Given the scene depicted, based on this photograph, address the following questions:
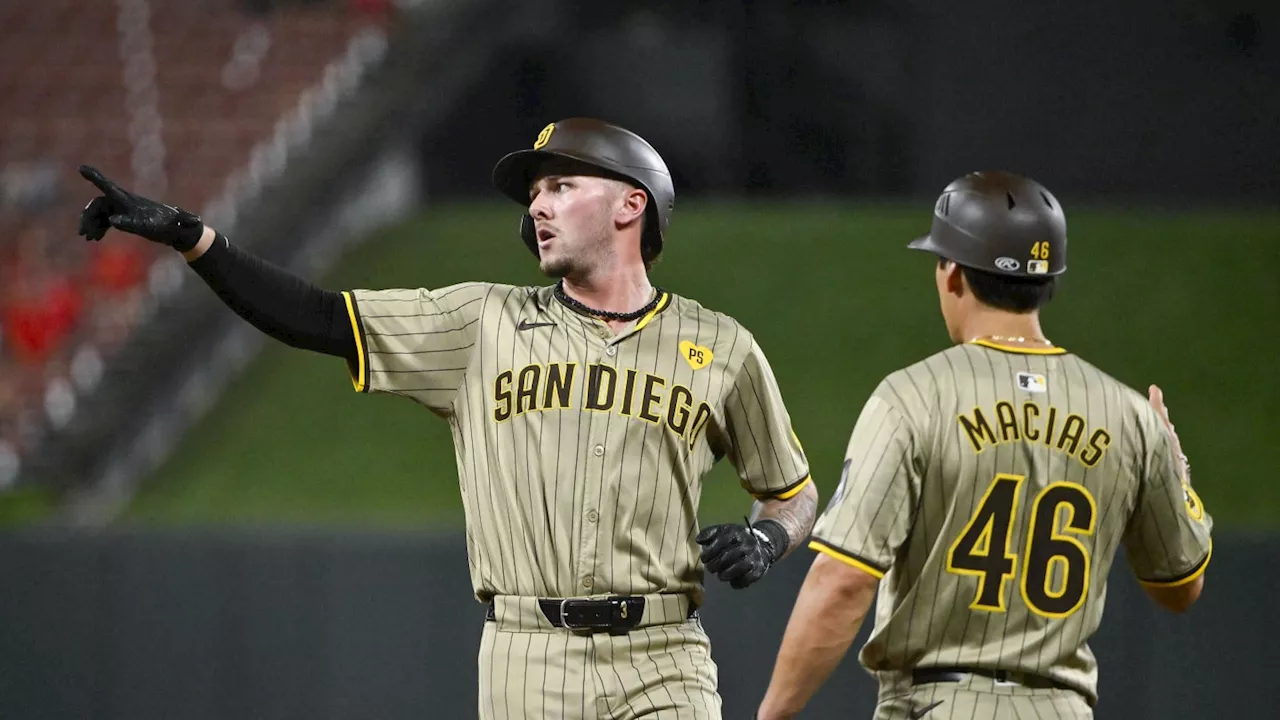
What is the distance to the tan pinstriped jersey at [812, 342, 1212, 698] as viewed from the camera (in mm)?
3045

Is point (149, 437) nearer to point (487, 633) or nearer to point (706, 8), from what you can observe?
point (706, 8)

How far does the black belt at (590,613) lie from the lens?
337cm

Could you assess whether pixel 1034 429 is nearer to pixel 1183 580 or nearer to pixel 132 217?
pixel 1183 580

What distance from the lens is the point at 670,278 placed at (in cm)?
1008

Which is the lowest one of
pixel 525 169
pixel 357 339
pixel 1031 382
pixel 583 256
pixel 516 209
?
pixel 1031 382

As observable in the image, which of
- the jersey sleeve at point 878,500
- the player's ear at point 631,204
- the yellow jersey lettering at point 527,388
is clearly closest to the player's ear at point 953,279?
the jersey sleeve at point 878,500

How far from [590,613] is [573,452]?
13.3 inches

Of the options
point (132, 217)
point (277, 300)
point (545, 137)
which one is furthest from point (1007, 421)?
point (132, 217)

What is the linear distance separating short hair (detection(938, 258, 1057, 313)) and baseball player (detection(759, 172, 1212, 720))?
0.09 ft

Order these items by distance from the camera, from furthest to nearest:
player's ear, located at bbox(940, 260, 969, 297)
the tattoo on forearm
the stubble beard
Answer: the tattoo on forearm
the stubble beard
player's ear, located at bbox(940, 260, 969, 297)

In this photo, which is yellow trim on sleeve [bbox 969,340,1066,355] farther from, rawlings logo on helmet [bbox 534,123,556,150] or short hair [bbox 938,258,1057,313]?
rawlings logo on helmet [bbox 534,123,556,150]

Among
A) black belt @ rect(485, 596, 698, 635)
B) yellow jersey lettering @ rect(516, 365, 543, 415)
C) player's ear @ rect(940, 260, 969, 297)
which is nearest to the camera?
player's ear @ rect(940, 260, 969, 297)

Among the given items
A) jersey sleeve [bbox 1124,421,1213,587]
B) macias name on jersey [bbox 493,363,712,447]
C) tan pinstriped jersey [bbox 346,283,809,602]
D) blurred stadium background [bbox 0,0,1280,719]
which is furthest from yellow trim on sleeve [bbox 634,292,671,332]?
blurred stadium background [bbox 0,0,1280,719]

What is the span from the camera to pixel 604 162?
3.64 metres
